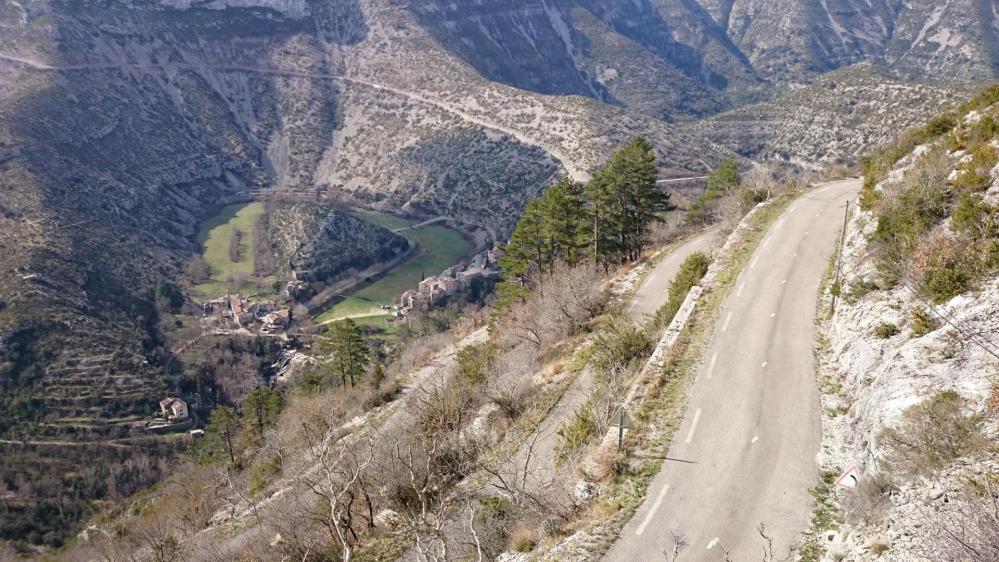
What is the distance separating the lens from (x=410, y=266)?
10088cm

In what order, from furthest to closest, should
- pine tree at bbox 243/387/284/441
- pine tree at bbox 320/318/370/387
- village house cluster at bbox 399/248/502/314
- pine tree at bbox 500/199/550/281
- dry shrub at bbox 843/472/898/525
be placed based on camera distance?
village house cluster at bbox 399/248/502/314, pine tree at bbox 243/387/284/441, pine tree at bbox 320/318/370/387, pine tree at bbox 500/199/550/281, dry shrub at bbox 843/472/898/525

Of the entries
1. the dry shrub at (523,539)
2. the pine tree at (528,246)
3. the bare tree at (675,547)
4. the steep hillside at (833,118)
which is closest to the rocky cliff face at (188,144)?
the steep hillside at (833,118)

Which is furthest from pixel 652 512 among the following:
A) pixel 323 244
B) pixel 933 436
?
pixel 323 244

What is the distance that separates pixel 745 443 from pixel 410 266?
89317mm

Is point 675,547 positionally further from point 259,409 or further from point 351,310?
point 351,310

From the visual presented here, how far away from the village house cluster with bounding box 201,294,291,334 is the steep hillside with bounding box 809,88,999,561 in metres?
75.3

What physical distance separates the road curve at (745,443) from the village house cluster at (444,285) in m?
64.3

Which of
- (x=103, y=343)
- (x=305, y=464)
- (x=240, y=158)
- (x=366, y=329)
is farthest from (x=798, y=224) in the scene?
(x=240, y=158)

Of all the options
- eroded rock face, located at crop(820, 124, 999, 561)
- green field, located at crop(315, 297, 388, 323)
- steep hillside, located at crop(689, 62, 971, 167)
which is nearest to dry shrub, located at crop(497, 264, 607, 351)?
eroded rock face, located at crop(820, 124, 999, 561)

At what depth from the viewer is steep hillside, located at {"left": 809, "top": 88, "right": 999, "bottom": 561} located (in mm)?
9344

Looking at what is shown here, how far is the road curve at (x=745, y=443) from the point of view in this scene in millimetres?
11773

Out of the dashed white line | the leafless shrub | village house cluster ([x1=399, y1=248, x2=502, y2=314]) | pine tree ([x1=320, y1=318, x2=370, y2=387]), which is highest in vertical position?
the leafless shrub

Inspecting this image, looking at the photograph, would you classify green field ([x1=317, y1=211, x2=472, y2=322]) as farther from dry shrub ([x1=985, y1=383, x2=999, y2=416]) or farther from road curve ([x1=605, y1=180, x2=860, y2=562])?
dry shrub ([x1=985, y1=383, x2=999, y2=416])

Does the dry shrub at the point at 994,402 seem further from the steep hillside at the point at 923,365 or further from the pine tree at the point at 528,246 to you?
the pine tree at the point at 528,246
